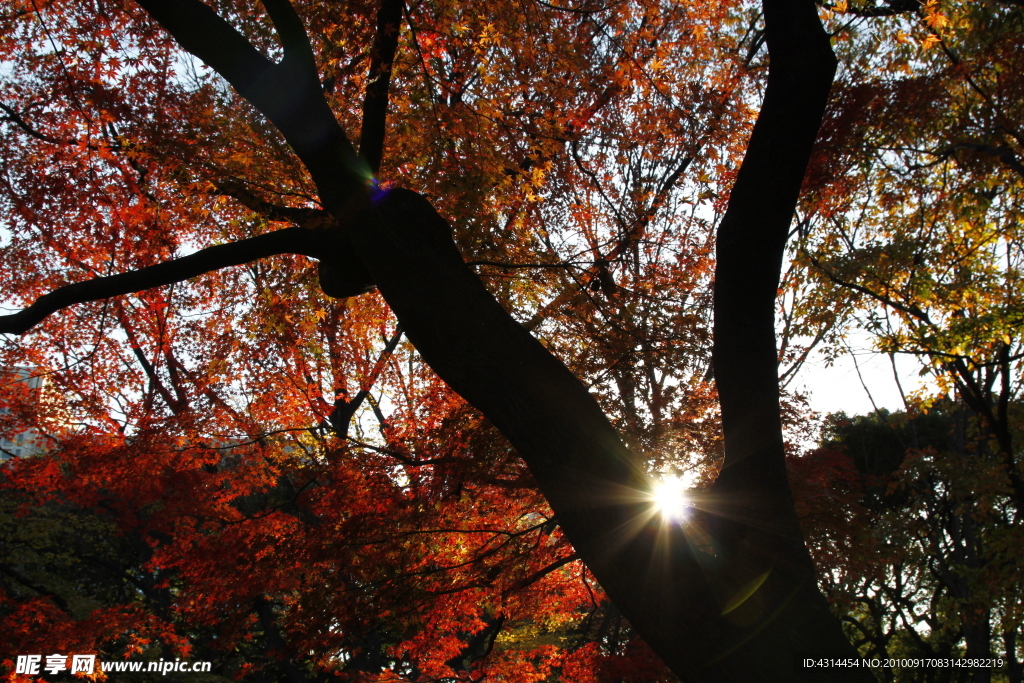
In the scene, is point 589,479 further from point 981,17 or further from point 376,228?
point 981,17

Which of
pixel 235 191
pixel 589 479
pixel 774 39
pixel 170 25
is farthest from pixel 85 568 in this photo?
pixel 774 39

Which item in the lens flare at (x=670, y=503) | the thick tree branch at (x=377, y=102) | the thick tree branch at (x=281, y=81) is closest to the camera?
the lens flare at (x=670, y=503)

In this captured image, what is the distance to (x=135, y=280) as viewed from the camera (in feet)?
11.6

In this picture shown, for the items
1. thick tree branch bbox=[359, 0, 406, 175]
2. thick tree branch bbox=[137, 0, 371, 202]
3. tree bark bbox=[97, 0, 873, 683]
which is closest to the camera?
tree bark bbox=[97, 0, 873, 683]

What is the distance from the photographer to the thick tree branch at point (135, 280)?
349 centimetres

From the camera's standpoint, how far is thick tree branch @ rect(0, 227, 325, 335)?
349 cm

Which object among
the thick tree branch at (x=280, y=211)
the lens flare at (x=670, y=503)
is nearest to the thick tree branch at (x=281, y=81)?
the thick tree branch at (x=280, y=211)

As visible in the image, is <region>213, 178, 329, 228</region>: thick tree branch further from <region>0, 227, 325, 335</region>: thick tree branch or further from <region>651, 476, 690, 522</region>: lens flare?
<region>651, 476, 690, 522</region>: lens flare

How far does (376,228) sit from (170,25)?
1901mm

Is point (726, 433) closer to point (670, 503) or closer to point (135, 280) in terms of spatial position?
point (670, 503)

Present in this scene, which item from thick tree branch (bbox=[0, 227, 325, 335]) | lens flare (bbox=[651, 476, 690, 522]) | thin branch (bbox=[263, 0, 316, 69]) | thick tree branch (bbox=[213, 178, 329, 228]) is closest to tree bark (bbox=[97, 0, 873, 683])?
lens flare (bbox=[651, 476, 690, 522])

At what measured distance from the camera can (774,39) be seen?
9.78 ft

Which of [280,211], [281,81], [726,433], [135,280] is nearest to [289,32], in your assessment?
[281,81]

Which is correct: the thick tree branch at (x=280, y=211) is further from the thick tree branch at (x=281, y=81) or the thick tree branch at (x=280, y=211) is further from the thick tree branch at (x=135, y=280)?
the thick tree branch at (x=135, y=280)
